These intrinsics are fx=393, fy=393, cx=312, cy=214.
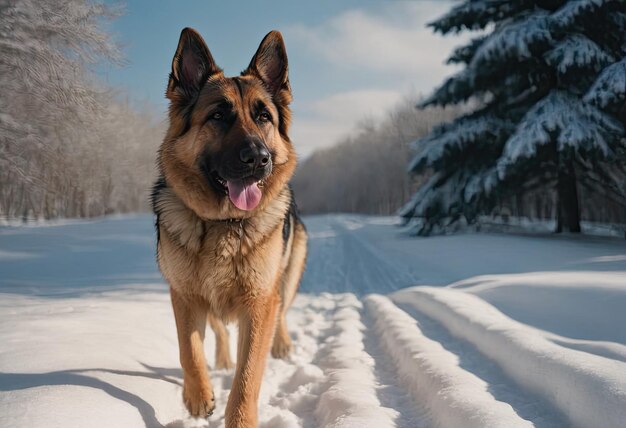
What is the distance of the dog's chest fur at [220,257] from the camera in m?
2.58

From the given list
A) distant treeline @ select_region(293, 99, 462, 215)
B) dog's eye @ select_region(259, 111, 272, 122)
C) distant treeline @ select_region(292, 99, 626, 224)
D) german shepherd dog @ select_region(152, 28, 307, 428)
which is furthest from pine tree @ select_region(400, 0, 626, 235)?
distant treeline @ select_region(293, 99, 462, 215)

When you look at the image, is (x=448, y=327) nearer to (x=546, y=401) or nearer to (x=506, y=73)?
(x=546, y=401)

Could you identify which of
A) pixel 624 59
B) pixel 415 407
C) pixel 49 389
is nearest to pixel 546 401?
pixel 415 407

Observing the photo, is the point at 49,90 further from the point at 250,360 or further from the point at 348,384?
the point at 348,384

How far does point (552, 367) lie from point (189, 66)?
3.20 meters

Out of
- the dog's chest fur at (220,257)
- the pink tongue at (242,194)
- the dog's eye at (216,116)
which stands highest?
the dog's eye at (216,116)

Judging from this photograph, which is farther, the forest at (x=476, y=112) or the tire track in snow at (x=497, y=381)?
the forest at (x=476, y=112)

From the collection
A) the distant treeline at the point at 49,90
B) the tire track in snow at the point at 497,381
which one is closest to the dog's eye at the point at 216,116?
the tire track in snow at the point at 497,381

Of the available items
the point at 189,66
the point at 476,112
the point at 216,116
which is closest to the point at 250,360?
the point at 216,116

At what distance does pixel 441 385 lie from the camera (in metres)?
2.55

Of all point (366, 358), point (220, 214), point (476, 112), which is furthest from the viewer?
point (476, 112)

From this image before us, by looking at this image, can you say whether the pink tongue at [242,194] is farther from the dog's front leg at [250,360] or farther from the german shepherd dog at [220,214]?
the dog's front leg at [250,360]

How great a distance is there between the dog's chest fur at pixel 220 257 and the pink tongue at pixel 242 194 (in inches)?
5.1

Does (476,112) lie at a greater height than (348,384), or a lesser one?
greater
